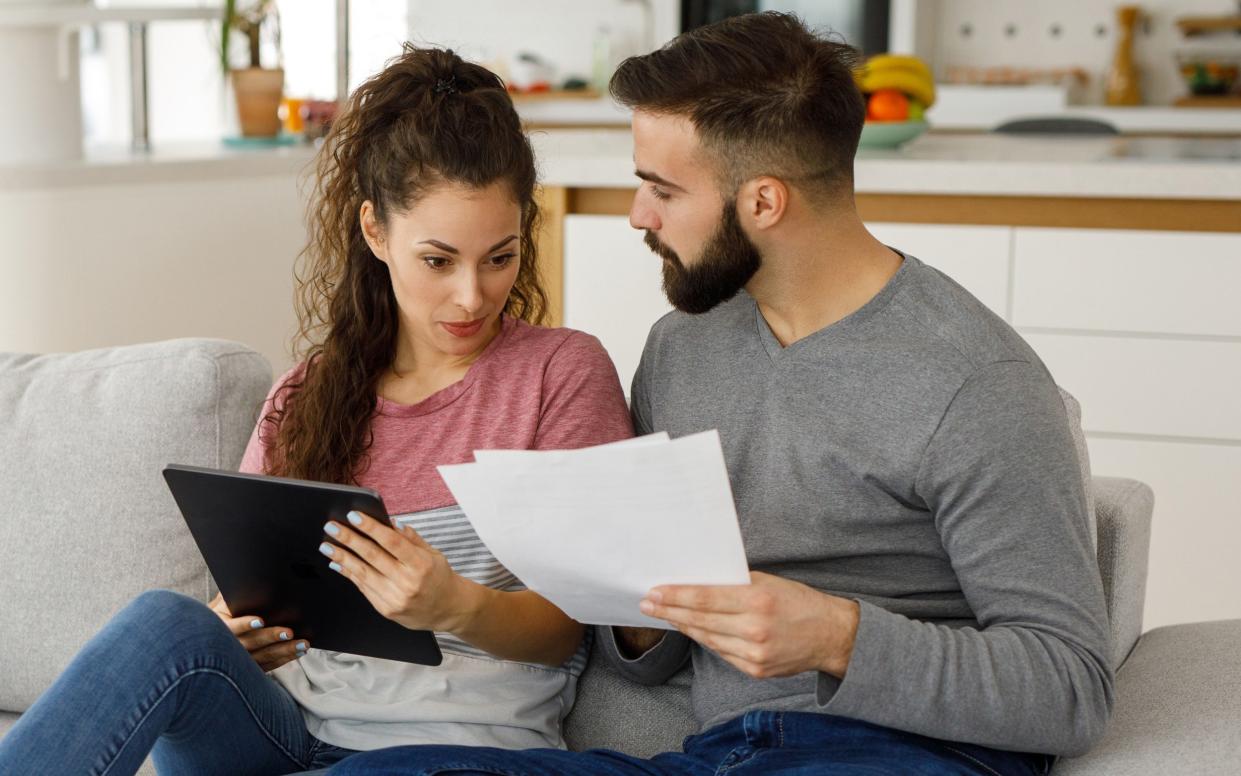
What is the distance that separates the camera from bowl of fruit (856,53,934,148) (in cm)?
330

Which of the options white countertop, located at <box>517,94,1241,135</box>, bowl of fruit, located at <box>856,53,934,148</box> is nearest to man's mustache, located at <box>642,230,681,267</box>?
bowl of fruit, located at <box>856,53,934,148</box>

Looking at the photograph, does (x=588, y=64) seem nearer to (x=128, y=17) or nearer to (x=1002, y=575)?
(x=128, y=17)

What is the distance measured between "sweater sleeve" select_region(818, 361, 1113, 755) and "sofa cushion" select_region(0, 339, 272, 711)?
2.93 feet

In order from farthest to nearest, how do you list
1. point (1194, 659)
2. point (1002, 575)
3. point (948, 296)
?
point (1194, 659) < point (948, 296) < point (1002, 575)

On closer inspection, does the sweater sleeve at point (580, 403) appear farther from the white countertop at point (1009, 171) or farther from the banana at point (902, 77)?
the banana at point (902, 77)

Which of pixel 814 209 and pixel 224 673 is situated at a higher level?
pixel 814 209

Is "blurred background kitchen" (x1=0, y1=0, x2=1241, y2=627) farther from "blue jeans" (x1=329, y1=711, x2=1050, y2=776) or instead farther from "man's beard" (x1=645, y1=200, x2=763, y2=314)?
"blue jeans" (x1=329, y1=711, x2=1050, y2=776)

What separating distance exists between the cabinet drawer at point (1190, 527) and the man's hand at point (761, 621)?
6.10ft

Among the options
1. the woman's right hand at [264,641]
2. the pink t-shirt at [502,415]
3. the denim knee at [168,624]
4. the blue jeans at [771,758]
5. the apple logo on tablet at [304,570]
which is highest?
the pink t-shirt at [502,415]

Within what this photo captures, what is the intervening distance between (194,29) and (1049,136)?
4.51m

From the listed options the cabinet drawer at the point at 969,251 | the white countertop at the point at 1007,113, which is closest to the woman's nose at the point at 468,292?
the cabinet drawer at the point at 969,251

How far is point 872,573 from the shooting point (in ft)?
4.86

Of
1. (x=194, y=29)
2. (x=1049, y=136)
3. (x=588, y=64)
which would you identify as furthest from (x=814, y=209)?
(x=194, y=29)

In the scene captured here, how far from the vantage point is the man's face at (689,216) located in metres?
1.53
